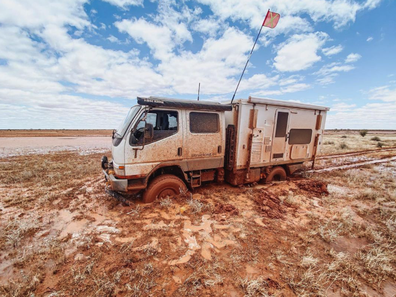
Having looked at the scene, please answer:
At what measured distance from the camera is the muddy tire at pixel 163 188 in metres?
4.66

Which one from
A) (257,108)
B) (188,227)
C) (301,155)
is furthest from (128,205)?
(301,155)

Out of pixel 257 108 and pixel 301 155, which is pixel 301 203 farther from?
pixel 257 108

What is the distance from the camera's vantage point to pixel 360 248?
3338mm

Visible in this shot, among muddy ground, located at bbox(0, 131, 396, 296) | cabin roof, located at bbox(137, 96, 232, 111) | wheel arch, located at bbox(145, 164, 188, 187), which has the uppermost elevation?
cabin roof, located at bbox(137, 96, 232, 111)

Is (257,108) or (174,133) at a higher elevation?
(257,108)

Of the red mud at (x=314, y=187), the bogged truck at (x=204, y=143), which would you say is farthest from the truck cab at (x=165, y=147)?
the red mud at (x=314, y=187)

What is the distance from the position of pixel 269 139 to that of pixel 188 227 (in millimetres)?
4136

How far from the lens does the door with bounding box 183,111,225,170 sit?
490cm

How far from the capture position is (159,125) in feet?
15.3

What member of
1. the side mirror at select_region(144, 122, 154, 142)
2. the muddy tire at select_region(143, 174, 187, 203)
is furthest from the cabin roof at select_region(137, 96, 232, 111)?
the muddy tire at select_region(143, 174, 187, 203)

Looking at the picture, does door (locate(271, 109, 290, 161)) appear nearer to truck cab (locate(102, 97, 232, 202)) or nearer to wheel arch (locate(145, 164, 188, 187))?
truck cab (locate(102, 97, 232, 202))

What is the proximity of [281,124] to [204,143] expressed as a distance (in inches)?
123

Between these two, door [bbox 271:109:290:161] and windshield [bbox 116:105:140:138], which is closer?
windshield [bbox 116:105:140:138]

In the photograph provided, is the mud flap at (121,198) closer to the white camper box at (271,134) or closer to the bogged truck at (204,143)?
the bogged truck at (204,143)
